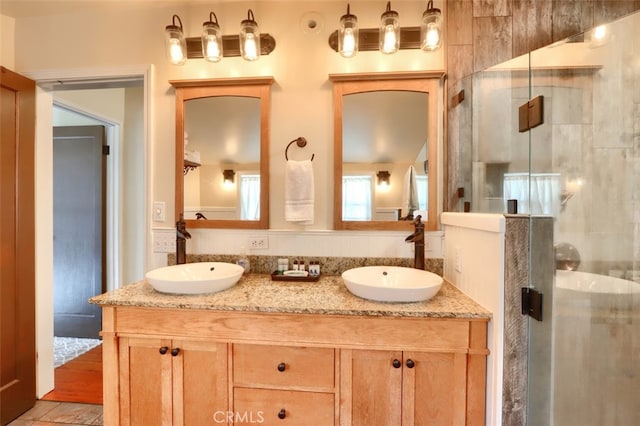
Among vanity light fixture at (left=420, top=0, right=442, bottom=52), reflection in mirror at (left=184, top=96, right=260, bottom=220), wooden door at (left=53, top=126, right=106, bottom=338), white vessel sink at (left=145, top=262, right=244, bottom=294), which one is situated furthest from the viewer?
Answer: wooden door at (left=53, top=126, right=106, bottom=338)

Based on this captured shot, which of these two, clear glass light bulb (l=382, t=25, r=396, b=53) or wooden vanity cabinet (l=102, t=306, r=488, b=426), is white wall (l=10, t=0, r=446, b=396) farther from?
wooden vanity cabinet (l=102, t=306, r=488, b=426)

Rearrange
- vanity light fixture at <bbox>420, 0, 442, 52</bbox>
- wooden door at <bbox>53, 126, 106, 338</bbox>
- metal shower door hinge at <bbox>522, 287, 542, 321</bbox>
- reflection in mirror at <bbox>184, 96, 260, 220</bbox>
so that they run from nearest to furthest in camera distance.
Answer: metal shower door hinge at <bbox>522, 287, 542, 321</bbox> → vanity light fixture at <bbox>420, 0, 442, 52</bbox> → reflection in mirror at <bbox>184, 96, 260, 220</bbox> → wooden door at <bbox>53, 126, 106, 338</bbox>

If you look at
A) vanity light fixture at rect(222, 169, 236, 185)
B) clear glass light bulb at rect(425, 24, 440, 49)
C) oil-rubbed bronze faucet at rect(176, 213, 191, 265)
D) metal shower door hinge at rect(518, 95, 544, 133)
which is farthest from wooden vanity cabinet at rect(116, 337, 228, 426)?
clear glass light bulb at rect(425, 24, 440, 49)

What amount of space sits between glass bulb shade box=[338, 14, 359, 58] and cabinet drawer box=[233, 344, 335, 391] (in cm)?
152

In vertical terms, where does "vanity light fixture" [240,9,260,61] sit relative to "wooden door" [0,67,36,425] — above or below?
above

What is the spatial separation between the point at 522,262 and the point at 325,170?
1046 millimetres

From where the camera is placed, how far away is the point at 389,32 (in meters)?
1.54

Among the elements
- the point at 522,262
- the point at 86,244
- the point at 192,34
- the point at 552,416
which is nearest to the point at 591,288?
the point at 522,262

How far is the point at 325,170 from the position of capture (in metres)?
1.67

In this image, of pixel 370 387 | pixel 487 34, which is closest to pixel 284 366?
pixel 370 387

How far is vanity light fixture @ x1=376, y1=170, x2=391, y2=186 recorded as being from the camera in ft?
5.30

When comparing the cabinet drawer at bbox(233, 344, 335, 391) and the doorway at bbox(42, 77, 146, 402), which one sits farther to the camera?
the doorway at bbox(42, 77, 146, 402)

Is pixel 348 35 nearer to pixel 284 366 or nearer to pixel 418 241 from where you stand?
pixel 418 241

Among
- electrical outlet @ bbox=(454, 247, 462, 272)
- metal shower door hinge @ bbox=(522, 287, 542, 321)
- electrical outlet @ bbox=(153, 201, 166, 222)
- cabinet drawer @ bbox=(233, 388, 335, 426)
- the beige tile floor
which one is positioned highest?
electrical outlet @ bbox=(153, 201, 166, 222)
